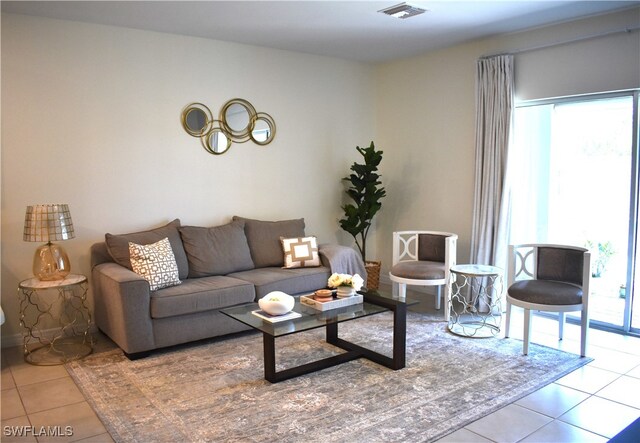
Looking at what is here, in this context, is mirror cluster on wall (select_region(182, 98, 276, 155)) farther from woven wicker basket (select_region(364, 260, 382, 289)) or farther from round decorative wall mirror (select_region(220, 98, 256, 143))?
woven wicker basket (select_region(364, 260, 382, 289))

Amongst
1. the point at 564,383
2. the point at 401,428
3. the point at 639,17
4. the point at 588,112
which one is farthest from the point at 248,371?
the point at 639,17

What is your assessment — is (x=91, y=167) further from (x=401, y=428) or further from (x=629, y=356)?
(x=629, y=356)

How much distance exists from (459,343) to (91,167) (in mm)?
3358

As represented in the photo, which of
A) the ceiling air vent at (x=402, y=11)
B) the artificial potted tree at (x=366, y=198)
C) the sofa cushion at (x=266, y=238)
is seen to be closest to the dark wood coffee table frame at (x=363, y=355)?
the sofa cushion at (x=266, y=238)

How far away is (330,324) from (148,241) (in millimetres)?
1887

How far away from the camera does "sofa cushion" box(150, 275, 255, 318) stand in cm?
369

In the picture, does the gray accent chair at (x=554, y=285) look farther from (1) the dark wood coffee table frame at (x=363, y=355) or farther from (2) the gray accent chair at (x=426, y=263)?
(1) the dark wood coffee table frame at (x=363, y=355)

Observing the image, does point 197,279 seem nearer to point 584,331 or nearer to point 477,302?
point 477,302

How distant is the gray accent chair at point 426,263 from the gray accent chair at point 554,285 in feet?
2.02

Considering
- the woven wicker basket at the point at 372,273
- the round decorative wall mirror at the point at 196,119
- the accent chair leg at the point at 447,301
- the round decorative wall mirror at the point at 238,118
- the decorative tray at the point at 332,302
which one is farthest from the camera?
the woven wicker basket at the point at 372,273

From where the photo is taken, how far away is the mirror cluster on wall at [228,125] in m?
4.76

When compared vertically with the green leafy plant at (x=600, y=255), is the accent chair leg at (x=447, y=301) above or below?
below

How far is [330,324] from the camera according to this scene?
10.5 ft

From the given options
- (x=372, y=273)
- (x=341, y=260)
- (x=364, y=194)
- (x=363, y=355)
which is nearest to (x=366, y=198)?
(x=364, y=194)
